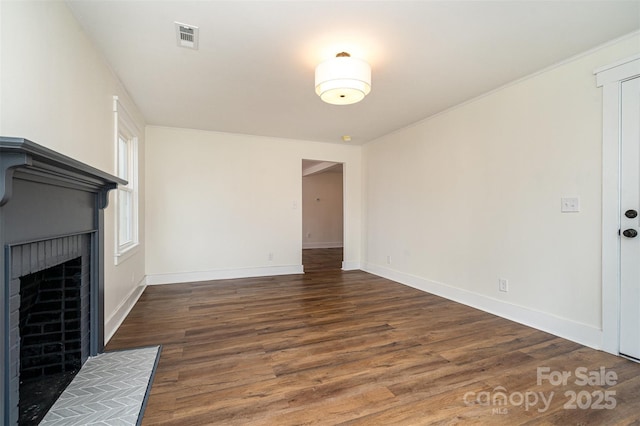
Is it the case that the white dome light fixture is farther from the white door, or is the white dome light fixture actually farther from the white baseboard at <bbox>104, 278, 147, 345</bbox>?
the white baseboard at <bbox>104, 278, 147, 345</bbox>

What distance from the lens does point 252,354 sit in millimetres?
2229

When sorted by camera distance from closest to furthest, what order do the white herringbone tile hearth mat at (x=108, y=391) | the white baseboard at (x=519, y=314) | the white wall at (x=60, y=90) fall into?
the white wall at (x=60, y=90) → the white herringbone tile hearth mat at (x=108, y=391) → the white baseboard at (x=519, y=314)

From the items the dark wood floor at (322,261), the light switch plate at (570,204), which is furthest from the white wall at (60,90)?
the light switch plate at (570,204)

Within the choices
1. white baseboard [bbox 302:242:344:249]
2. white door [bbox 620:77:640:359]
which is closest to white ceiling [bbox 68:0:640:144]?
white door [bbox 620:77:640:359]

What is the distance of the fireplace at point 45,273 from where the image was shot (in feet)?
3.82

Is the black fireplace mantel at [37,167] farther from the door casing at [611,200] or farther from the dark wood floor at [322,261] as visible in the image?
the dark wood floor at [322,261]

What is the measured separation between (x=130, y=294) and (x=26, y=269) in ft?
7.39

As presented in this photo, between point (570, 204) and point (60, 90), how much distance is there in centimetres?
381

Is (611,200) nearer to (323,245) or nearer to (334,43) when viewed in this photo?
(334,43)

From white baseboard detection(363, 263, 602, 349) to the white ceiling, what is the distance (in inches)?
87.9

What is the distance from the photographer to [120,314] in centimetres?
287

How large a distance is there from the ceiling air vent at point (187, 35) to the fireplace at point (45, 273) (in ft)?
3.72

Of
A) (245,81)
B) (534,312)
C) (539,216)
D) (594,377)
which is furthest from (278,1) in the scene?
(534,312)

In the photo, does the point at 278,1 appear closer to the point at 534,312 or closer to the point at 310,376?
the point at 310,376
